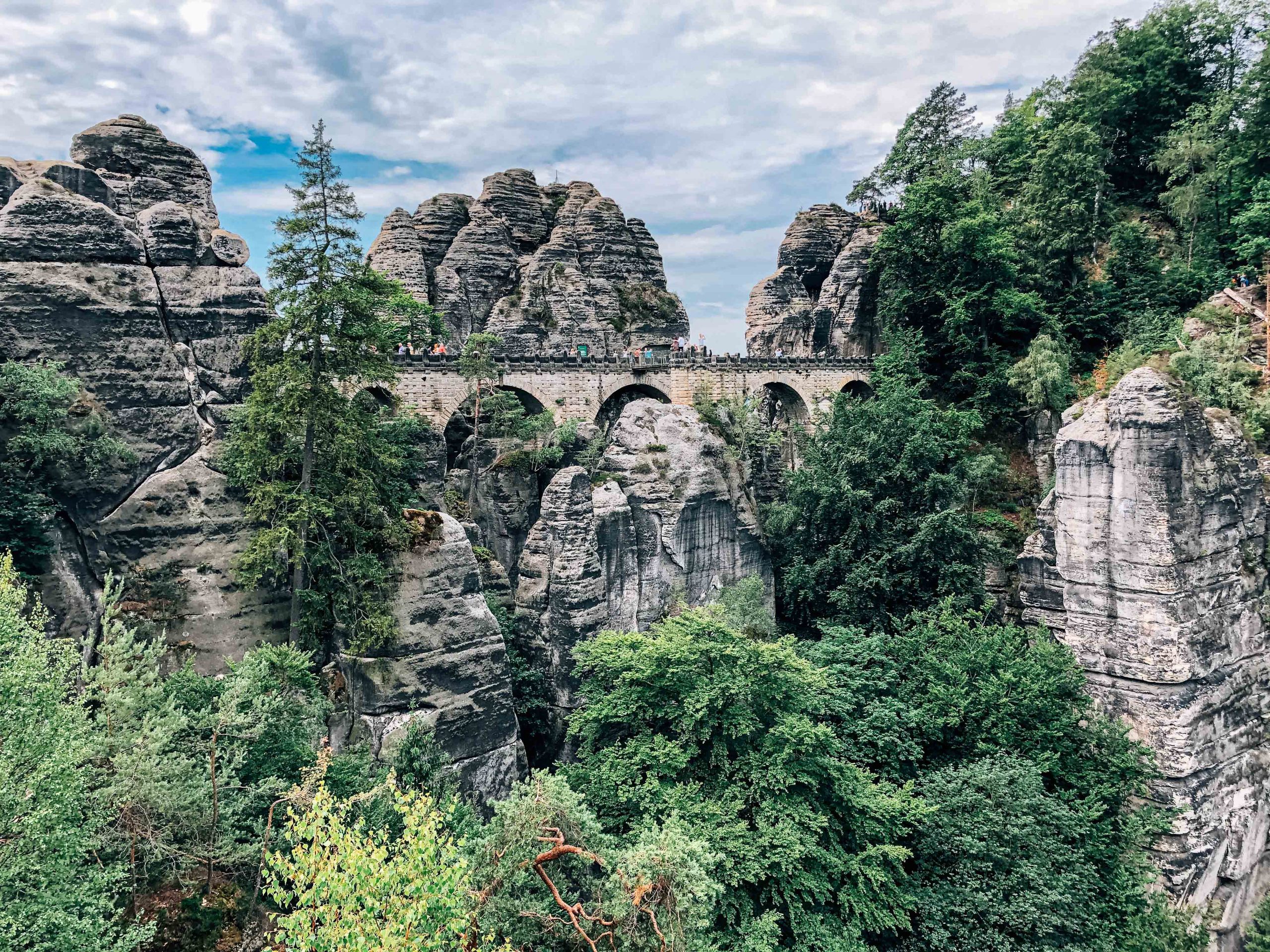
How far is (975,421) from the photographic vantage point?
27125mm

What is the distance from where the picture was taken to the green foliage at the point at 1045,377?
26.4 m

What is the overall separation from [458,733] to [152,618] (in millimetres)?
7259

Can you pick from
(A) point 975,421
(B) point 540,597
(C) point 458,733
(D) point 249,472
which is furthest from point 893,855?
(A) point 975,421

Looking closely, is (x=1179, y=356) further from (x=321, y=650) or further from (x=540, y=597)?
(x=321, y=650)

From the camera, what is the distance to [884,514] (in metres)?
24.1

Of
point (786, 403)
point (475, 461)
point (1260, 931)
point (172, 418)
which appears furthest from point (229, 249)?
point (1260, 931)

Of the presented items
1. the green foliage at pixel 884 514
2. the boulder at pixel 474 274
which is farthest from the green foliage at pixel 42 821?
the boulder at pixel 474 274

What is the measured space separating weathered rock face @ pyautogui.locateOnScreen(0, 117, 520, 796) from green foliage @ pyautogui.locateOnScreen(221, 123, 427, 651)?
2.99ft

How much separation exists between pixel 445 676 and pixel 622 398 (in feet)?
57.5

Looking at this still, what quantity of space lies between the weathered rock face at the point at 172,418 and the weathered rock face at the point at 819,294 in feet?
79.7

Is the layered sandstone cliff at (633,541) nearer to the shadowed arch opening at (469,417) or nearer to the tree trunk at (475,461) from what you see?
the tree trunk at (475,461)

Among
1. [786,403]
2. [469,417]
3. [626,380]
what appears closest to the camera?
[469,417]

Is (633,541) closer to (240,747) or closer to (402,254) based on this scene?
(240,747)

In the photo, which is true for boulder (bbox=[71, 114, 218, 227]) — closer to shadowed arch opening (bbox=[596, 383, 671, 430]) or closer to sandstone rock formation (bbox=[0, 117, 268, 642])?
sandstone rock formation (bbox=[0, 117, 268, 642])
